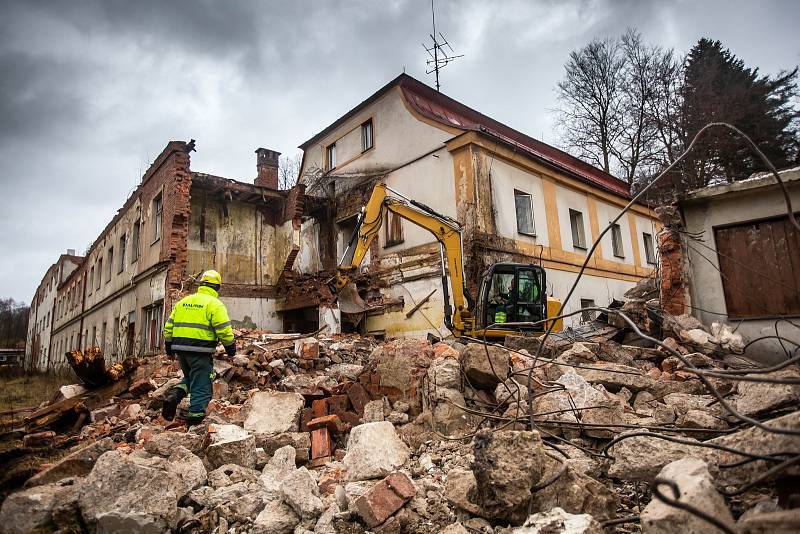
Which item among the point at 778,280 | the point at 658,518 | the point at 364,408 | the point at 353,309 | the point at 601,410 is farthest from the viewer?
the point at 353,309

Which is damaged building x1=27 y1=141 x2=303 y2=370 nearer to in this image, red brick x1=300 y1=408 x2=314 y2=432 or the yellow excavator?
the yellow excavator

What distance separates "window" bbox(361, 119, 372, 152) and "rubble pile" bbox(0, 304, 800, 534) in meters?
11.4

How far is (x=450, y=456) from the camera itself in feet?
12.6

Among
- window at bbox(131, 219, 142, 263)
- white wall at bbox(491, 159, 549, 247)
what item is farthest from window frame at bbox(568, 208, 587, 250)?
window at bbox(131, 219, 142, 263)

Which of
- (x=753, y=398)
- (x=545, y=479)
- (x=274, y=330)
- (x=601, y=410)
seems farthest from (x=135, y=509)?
(x=274, y=330)

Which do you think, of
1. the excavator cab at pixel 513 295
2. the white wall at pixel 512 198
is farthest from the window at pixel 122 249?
the excavator cab at pixel 513 295

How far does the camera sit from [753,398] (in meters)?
3.31

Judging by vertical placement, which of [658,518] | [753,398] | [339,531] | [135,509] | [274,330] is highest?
[274,330]

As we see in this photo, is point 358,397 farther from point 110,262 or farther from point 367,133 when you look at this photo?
point 110,262

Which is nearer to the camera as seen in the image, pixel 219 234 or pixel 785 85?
pixel 219 234

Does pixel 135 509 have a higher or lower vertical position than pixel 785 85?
lower

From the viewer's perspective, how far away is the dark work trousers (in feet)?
17.5

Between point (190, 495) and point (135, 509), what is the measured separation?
437 millimetres

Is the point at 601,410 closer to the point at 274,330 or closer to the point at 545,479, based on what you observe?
the point at 545,479
